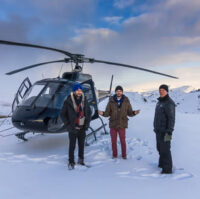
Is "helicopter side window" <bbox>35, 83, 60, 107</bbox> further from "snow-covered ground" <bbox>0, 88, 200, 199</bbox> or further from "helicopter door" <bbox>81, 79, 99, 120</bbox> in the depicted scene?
"snow-covered ground" <bbox>0, 88, 200, 199</bbox>

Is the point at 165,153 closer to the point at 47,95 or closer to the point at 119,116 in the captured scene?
the point at 119,116

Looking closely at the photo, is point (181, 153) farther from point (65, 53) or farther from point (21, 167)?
point (65, 53)

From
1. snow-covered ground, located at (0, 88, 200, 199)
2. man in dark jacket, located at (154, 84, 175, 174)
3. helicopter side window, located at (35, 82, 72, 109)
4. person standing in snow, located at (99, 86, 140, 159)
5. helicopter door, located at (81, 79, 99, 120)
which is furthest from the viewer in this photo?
helicopter door, located at (81, 79, 99, 120)

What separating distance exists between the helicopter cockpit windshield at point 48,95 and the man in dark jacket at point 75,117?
114 cm

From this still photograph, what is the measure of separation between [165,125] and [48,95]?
3253 mm

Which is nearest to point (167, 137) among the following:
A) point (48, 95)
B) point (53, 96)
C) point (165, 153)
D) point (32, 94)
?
point (165, 153)

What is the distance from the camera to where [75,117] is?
431 centimetres

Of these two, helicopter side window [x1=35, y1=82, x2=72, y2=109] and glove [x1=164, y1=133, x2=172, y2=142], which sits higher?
helicopter side window [x1=35, y1=82, x2=72, y2=109]

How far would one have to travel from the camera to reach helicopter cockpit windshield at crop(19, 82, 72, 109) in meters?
5.41

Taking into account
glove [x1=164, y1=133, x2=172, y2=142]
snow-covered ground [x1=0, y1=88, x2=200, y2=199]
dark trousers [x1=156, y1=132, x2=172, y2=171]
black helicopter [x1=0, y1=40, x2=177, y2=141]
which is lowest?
snow-covered ground [x1=0, y1=88, x2=200, y2=199]

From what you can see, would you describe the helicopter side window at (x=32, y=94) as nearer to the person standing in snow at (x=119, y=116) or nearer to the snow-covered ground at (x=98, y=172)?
the snow-covered ground at (x=98, y=172)

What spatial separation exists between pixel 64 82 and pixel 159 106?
2.94 m

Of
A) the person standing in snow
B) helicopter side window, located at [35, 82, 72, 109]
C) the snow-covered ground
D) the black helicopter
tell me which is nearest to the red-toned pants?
the person standing in snow

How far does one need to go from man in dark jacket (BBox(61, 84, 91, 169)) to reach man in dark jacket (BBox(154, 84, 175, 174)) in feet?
5.05
